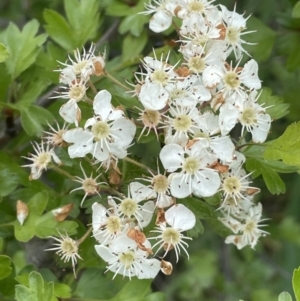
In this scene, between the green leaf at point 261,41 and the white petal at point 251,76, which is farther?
the green leaf at point 261,41

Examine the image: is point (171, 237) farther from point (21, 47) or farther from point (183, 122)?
point (21, 47)

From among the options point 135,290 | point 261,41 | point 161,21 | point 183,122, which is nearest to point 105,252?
point 135,290

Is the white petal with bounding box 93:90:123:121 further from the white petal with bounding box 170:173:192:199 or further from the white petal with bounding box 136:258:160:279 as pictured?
the white petal with bounding box 136:258:160:279

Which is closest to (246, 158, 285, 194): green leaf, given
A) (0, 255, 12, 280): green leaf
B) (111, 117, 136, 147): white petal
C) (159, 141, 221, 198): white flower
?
(159, 141, 221, 198): white flower

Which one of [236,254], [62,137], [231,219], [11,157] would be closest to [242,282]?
[236,254]

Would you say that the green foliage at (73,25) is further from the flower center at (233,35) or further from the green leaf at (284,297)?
the green leaf at (284,297)

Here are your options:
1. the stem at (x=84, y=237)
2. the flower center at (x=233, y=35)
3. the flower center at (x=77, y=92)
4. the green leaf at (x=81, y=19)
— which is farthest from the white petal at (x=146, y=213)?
the green leaf at (x=81, y=19)
